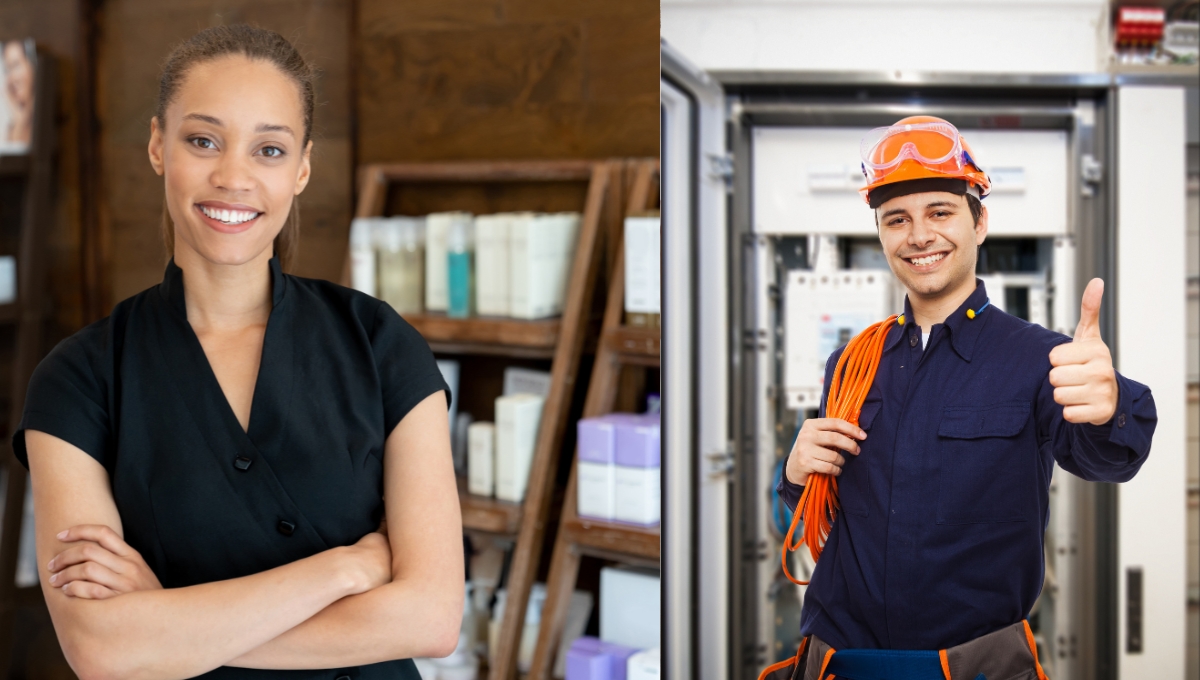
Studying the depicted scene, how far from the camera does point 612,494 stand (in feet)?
6.27

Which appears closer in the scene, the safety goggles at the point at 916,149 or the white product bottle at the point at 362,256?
A: the safety goggles at the point at 916,149

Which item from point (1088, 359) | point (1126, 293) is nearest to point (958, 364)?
point (1088, 359)

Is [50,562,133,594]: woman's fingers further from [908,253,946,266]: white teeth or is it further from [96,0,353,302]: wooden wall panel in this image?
[908,253,946,266]: white teeth

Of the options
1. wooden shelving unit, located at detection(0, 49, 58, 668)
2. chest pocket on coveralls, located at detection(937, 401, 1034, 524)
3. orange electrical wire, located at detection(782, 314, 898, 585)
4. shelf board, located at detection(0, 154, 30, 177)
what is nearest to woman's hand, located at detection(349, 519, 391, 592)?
orange electrical wire, located at detection(782, 314, 898, 585)

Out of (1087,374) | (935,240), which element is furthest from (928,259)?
(1087,374)

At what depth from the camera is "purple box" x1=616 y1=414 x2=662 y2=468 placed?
1.87 meters

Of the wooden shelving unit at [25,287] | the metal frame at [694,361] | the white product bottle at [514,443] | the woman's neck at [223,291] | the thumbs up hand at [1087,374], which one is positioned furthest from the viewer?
the white product bottle at [514,443]

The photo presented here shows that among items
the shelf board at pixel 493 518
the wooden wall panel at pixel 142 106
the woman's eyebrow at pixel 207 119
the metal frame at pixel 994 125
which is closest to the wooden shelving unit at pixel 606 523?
the shelf board at pixel 493 518

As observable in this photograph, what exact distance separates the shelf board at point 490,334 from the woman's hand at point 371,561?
2.56 ft

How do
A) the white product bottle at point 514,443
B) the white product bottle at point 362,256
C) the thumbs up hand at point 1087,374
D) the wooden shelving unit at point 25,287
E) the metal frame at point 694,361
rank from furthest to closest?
the white product bottle at point 514,443 < the white product bottle at point 362,256 < the wooden shelving unit at point 25,287 < the metal frame at point 694,361 < the thumbs up hand at point 1087,374

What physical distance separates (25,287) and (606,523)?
116 centimetres

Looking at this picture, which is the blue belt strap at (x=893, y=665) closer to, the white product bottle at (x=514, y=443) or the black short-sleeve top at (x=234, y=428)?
the black short-sleeve top at (x=234, y=428)

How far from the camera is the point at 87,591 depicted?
1118mm

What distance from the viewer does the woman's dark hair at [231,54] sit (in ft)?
3.99
